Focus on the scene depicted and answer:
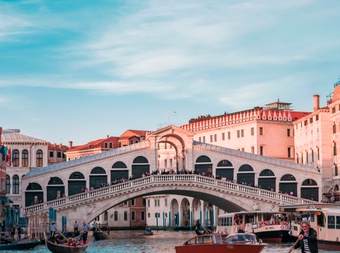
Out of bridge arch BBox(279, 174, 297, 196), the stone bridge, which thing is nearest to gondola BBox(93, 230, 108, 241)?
the stone bridge

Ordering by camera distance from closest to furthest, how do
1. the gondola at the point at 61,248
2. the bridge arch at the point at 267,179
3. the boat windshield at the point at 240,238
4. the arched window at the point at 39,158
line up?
the boat windshield at the point at 240,238, the gondola at the point at 61,248, the bridge arch at the point at 267,179, the arched window at the point at 39,158

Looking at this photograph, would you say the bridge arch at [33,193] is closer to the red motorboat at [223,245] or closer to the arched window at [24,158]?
the arched window at [24,158]

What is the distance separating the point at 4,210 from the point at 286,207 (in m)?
16.3

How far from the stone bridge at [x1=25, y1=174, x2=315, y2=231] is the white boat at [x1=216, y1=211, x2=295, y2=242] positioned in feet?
17.5

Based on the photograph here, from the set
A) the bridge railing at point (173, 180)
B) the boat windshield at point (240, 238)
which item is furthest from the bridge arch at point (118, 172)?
the boat windshield at point (240, 238)

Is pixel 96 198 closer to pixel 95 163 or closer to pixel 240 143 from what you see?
pixel 95 163

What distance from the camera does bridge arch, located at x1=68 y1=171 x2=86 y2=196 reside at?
57844 millimetres

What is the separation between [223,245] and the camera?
29.7 metres

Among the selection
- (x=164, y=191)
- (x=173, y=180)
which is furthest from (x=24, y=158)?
(x=173, y=180)

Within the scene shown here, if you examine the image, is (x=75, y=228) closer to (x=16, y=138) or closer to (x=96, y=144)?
(x=16, y=138)

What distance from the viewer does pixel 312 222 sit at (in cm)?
4019

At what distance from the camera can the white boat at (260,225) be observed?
45.4 m

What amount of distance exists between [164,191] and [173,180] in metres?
1.49

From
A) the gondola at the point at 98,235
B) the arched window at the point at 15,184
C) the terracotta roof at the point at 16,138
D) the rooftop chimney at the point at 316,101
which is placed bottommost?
the gondola at the point at 98,235
